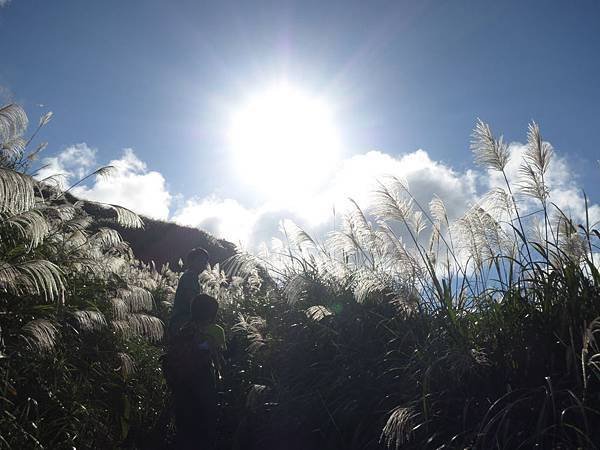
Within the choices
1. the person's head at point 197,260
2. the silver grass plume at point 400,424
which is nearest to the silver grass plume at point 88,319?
the person's head at point 197,260

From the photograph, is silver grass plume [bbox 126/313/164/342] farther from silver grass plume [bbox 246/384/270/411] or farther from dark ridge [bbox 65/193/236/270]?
dark ridge [bbox 65/193/236/270]

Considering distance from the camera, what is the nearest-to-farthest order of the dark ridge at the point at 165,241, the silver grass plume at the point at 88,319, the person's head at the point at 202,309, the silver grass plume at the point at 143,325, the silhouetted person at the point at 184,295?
1. the silver grass plume at the point at 88,319
2. the person's head at the point at 202,309
3. the silver grass plume at the point at 143,325
4. the silhouetted person at the point at 184,295
5. the dark ridge at the point at 165,241

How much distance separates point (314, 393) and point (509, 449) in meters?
1.81

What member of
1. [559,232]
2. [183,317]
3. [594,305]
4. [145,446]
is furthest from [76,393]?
[559,232]

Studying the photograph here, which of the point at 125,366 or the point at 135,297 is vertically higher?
the point at 135,297

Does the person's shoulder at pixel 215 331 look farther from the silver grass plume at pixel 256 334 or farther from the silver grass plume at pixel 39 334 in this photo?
the silver grass plume at pixel 39 334

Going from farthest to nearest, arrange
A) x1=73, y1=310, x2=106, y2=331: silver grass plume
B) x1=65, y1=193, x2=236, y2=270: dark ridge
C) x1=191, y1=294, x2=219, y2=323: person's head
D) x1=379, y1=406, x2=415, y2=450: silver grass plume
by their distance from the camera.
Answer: x1=65, y1=193, x2=236, y2=270: dark ridge < x1=191, y1=294, x2=219, y2=323: person's head < x1=73, y1=310, x2=106, y2=331: silver grass plume < x1=379, y1=406, x2=415, y2=450: silver grass plume

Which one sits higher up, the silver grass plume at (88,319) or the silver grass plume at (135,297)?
the silver grass plume at (135,297)

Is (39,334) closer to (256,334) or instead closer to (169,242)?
(256,334)

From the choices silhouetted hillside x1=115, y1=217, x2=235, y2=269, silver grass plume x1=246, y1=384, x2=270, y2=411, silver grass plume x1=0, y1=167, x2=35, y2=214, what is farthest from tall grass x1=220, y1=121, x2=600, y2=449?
silhouetted hillside x1=115, y1=217, x2=235, y2=269

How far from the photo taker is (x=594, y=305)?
306 cm

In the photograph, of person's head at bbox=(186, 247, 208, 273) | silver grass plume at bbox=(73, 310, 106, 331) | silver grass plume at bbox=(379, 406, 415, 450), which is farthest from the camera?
person's head at bbox=(186, 247, 208, 273)

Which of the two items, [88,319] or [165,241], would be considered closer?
[88,319]

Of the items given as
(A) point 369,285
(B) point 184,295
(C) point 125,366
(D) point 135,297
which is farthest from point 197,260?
(A) point 369,285
